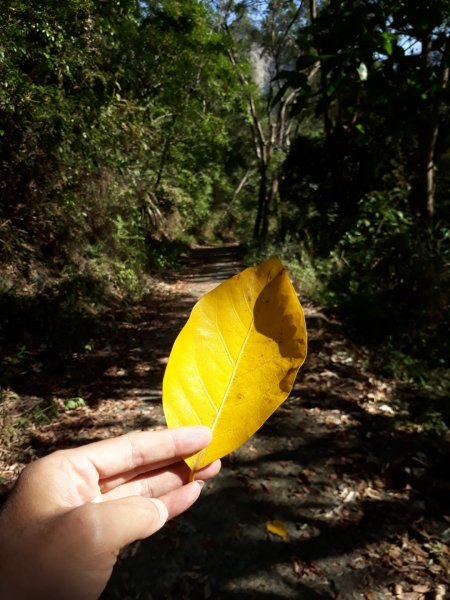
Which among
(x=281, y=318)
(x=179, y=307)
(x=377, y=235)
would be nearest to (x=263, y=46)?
(x=377, y=235)

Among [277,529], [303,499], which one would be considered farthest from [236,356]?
[303,499]

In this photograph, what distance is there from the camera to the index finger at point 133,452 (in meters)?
1.21

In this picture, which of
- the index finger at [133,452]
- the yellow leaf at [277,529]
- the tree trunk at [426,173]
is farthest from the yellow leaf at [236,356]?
the tree trunk at [426,173]

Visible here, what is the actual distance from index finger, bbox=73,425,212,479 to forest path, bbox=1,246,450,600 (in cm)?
173

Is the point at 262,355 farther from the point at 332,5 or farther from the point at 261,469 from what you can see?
the point at 261,469

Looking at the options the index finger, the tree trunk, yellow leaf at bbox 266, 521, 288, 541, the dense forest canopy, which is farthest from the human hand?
the tree trunk

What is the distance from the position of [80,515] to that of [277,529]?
93.9 inches

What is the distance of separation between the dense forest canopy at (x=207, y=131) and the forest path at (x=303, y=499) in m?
1.26

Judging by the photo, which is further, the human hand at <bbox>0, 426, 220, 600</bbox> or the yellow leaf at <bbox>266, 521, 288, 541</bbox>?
the yellow leaf at <bbox>266, 521, 288, 541</bbox>

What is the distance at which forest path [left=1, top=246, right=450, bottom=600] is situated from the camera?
246 centimetres

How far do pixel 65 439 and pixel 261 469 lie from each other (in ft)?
6.39

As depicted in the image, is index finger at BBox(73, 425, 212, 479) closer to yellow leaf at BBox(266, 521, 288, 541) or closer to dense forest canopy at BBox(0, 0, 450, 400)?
dense forest canopy at BBox(0, 0, 450, 400)

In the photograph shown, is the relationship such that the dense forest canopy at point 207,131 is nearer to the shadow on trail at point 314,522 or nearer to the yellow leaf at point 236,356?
the yellow leaf at point 236,356

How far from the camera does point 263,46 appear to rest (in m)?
16.6
